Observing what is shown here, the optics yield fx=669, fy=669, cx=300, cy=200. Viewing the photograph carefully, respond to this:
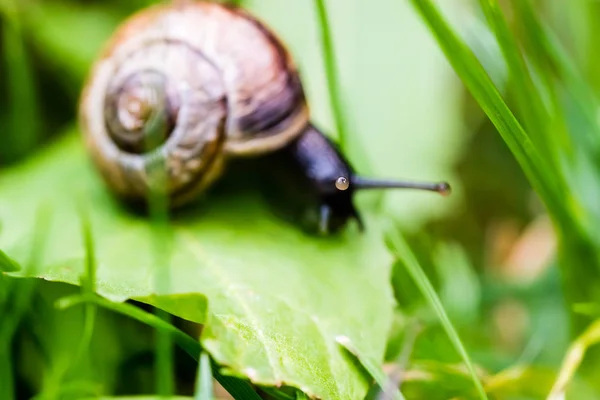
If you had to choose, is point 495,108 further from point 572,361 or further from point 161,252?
point 161,252

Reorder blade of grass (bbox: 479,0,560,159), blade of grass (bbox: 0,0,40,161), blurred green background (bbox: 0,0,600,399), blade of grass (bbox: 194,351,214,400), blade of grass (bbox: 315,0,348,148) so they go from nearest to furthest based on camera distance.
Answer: blade of grass (bbox: 194,351,214,400) < blade of grass (bbox: 479,0,560,159) < blade of grass (bbox: 315,0,348,148) < blurred green background (bbox: 0,0,600,399) < blade of grass (bbox: 0,0,40,161)

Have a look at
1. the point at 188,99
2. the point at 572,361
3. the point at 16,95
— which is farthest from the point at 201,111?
the point at 572,361

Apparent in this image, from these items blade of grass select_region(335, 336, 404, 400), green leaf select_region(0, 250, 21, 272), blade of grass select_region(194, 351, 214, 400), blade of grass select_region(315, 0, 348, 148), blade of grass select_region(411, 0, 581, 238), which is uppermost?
blade of grass select_region(315, 0, 348, 148)

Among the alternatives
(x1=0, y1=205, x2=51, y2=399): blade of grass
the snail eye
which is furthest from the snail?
(x1=0, y1=205, x2=51, y2=399): blade of grass

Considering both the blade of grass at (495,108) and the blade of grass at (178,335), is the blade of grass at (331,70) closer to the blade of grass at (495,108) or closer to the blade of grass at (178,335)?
the blade of grass at (495,108)

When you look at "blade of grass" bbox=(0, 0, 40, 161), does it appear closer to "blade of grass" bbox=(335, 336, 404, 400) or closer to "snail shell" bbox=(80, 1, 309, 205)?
"snail shell" bbox=(80, 1, 309, 205)

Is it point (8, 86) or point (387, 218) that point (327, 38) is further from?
point (8, 86)
